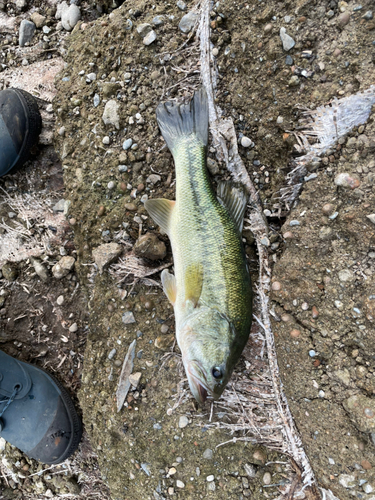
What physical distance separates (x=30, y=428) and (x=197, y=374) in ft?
7.35

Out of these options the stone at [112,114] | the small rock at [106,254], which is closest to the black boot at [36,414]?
the small rock at [106,254]

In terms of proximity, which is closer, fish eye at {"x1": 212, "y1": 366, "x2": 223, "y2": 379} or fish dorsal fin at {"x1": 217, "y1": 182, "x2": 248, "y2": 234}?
fish eye at {"x1": 212, "y1": 366, "x2": 223, "y2": 379}

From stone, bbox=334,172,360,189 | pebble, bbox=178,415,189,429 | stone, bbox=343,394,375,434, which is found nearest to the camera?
stone, bbox=343,394,375,434

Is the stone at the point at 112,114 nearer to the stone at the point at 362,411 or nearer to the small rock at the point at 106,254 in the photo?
the small rock at the point at 106,254

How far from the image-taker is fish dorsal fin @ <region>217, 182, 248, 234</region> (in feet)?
9.98

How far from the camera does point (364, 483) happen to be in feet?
8.12

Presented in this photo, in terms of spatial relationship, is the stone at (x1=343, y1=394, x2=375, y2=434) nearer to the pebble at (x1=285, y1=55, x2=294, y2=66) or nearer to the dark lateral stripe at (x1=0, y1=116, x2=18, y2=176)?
the pebble at (x1=285, y1=55, x2=294, y2=66)

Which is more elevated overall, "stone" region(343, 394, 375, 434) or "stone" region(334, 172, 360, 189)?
"stone" region(334, 172, 360, 189)

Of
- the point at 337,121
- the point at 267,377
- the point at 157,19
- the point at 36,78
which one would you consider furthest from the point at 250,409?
the point at 36,78

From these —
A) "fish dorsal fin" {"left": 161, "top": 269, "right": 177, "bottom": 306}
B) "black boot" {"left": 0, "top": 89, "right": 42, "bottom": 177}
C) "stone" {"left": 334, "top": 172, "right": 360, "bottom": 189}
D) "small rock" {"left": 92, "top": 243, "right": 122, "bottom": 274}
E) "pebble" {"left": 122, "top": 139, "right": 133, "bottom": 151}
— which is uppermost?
"black boot" {"left": 0, "top": 89, "right": 42, "bottom": 177}

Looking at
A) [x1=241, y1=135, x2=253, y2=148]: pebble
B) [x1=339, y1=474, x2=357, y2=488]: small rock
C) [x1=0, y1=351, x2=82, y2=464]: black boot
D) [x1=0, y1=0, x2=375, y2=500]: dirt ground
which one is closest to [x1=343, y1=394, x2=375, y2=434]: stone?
[x1=0, y1=0, x2=375, y2=500]: dirt ground

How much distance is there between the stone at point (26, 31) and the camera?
13.8ft

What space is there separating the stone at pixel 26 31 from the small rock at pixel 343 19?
3721 mm

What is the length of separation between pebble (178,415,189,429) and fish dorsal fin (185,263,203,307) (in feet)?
3.52
